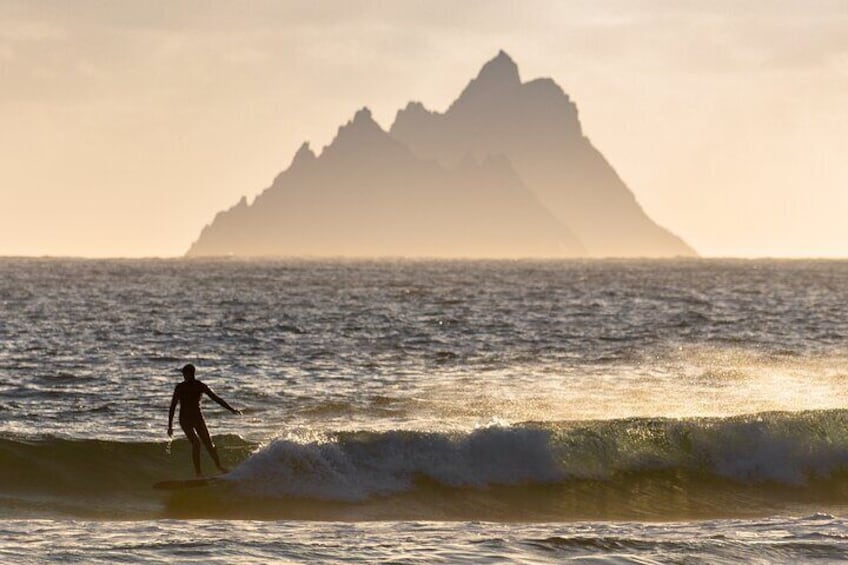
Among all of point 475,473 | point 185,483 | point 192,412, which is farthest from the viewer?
point 475,473

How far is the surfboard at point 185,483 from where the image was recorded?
72.2 ft

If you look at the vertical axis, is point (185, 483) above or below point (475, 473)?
below

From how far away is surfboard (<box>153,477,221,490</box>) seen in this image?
72.2ft

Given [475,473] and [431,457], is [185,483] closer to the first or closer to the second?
[431,457]

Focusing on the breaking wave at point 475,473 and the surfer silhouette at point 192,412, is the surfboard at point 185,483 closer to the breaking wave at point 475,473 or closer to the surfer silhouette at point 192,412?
the breaking wave at point 475,473

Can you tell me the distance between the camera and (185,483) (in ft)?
72.5

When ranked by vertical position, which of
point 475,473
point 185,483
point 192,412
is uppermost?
point 192,412

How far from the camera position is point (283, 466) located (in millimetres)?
22734

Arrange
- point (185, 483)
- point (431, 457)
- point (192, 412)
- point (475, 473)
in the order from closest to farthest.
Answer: point (185, 483) → point (192, 412) → point (475, 473) → point (431, 457)

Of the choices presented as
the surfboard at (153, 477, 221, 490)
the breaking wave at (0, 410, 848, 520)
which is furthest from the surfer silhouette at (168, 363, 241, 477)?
the breaking wave at (0, 410, 848, 520)

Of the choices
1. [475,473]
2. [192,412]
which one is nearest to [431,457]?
[475,473]

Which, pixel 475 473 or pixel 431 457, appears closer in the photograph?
pixel 475 473

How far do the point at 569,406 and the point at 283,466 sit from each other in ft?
38.1

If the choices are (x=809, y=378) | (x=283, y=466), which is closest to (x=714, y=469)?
(x=283, y=466)
